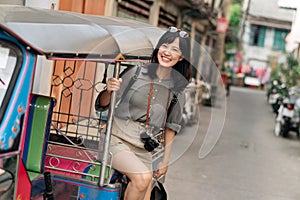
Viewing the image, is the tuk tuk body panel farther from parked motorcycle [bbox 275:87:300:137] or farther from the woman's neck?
parked motorcycle [bbox 275:87:300:137]

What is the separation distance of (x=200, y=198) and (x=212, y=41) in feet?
74.2

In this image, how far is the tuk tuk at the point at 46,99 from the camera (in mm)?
3436

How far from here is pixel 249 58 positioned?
49781mm

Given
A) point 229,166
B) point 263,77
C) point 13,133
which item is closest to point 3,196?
point 13,133

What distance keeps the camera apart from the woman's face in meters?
0.56

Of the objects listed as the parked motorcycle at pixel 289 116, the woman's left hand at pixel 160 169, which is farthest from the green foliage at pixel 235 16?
the woman's left hand at pixel 160 169

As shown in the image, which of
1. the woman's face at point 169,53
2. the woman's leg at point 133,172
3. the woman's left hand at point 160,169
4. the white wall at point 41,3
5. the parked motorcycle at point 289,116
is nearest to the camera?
the woman's leg at point 133,172

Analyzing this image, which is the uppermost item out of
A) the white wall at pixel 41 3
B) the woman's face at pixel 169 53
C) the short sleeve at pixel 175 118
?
the white wall at pixel 41 3

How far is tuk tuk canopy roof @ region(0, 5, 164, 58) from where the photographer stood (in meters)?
3.50

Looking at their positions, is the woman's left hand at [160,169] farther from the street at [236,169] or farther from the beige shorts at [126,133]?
the beige shorts at [126,133]

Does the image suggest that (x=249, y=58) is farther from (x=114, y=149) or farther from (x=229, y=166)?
(x=114, y=149)

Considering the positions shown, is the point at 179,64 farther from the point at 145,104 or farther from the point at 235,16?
the point at 235,16

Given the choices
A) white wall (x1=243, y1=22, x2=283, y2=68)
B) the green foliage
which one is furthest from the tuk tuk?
white wall (x1=243, y1=22, x2=283, y2=68)

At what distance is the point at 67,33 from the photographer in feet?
12.1
